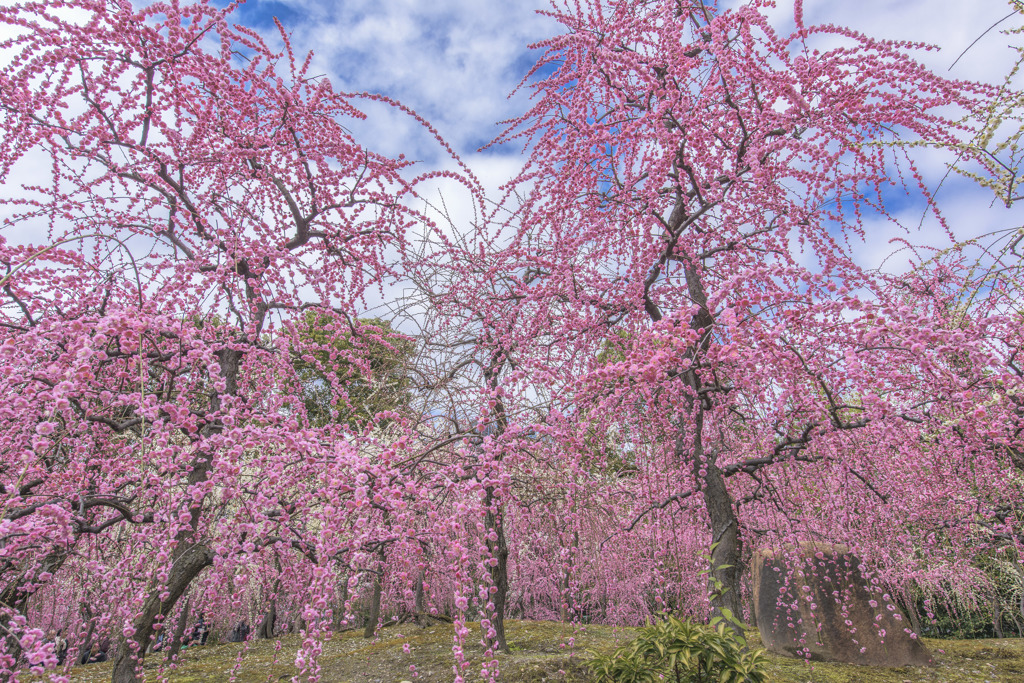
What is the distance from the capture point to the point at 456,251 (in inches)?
257

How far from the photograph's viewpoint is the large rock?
23.6 feet

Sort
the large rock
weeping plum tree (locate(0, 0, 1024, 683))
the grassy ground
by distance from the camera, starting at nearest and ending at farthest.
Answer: weeping plum tree (locate(0, 0, 1024, 683)) → the grassy ground → the large rock

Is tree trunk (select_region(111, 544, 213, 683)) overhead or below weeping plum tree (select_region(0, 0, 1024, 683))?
below

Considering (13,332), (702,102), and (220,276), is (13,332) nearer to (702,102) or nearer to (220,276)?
(220,276)

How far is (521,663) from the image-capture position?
6320mm

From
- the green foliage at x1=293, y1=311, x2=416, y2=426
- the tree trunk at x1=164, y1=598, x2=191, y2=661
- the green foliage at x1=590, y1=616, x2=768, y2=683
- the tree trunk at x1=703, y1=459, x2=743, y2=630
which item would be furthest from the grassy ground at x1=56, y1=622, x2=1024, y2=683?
the green foliage at x1=293, y1=311, x2=416, y2=426

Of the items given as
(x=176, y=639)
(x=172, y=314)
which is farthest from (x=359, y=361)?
(x=176, y=639)

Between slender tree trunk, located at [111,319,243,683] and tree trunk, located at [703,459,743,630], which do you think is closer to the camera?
slender tree trunk, located at [111,319,243,683]

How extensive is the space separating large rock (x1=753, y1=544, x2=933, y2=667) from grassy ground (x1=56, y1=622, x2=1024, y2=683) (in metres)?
0.34

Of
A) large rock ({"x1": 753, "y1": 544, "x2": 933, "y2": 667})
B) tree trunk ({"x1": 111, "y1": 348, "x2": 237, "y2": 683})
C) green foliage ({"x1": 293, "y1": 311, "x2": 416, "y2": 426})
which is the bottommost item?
large rock ({"x1": 753, "y1": 544, "x2": 933, "y2": 667})

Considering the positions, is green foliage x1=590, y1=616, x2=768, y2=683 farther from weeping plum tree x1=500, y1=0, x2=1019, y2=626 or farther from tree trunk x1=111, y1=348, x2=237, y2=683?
tree trunk x1=111, y1=348, x2=237, y2=683

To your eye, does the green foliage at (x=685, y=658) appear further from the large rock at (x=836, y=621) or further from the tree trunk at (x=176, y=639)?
the tree trunk at (x=176, y=639)

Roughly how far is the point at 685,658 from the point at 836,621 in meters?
5.03

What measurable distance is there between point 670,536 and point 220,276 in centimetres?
690
